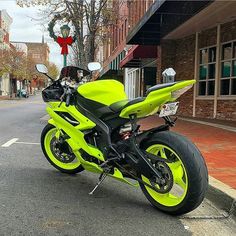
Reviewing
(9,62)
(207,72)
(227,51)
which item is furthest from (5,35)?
(227,51)

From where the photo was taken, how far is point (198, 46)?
16.6 m

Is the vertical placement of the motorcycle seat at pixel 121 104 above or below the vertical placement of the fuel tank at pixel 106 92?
below

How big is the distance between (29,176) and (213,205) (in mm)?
2664

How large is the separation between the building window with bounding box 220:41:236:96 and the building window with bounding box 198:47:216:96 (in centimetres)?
57

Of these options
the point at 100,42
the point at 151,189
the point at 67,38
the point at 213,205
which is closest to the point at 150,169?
the point at 151,189

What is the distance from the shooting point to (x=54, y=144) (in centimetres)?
618

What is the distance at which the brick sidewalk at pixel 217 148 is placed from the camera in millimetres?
5961


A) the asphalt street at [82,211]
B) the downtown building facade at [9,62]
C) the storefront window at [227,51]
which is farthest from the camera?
the downtown building facade at [9,62]

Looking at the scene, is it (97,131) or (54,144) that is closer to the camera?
(97,131)

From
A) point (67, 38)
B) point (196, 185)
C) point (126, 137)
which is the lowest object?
point (196, 185)

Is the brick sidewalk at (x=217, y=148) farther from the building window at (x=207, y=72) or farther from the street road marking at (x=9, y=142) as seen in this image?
the street road marking at (x=9, y=142)

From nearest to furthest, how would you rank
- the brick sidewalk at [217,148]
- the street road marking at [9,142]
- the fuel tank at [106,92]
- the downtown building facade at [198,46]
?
1. the fuel tank at [106,92]
2. the brick sidewalk at [217,148]
3. the street road marking at [9,142]
4. the downtown building facade at [198,46]

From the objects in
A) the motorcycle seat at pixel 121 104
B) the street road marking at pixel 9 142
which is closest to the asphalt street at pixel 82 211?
the motorcycle seat at pixel 121 104

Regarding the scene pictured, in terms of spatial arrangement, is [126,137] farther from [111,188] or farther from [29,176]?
[29,176]
